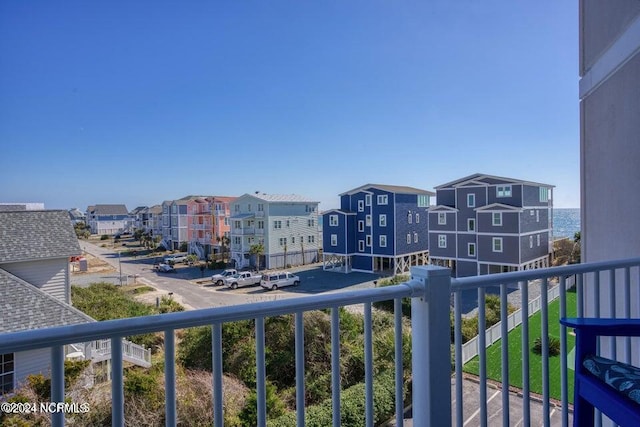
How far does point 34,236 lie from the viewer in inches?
216

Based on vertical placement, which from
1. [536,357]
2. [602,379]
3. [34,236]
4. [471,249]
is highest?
[34,236]

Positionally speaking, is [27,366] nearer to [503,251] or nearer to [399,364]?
[399,364]

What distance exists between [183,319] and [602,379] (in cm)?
123

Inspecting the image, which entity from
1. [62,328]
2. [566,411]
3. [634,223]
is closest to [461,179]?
[634,223]

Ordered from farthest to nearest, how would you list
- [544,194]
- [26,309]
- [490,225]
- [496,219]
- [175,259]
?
[175,259], [544,194], [490,225], [496,219], [26,309]

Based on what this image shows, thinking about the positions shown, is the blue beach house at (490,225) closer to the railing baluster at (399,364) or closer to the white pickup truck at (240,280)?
the white pickup truck at (240,280)

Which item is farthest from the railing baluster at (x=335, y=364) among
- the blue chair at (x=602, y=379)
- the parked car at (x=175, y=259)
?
the parked car at (x=175, y=259)

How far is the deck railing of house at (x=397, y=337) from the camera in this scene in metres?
0.72

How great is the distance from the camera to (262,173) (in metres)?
24.7

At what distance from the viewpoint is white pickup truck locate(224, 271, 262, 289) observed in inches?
561

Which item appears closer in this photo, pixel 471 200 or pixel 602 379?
pixel 602 379

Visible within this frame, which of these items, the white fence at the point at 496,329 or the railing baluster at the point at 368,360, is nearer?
the railing baluster at the point at 368,360

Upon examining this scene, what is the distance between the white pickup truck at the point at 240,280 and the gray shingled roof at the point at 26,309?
30.9 feet

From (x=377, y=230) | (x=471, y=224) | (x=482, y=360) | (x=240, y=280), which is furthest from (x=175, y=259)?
(x=482, y=360)
